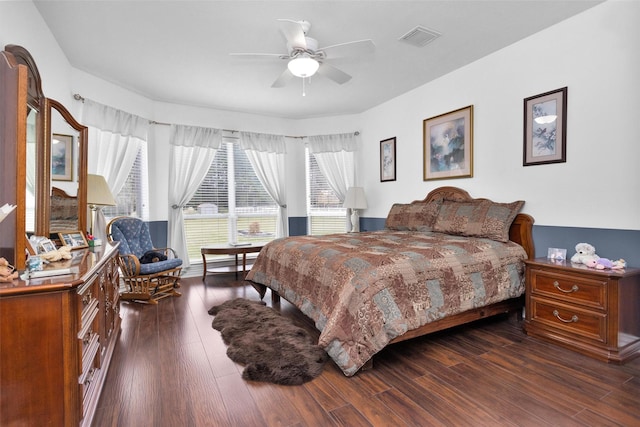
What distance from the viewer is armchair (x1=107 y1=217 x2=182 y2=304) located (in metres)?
3.58

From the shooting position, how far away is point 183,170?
499 cm

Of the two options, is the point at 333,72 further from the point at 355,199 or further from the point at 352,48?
the point at 355,199

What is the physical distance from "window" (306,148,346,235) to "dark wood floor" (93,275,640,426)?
11.1ft

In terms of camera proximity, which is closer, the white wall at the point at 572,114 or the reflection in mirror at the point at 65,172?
the reflection in mirror at the point at 65,172

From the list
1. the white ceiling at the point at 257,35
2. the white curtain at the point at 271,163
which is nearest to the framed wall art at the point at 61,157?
the white ceiling at the point at 257,35

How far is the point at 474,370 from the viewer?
6.93ft

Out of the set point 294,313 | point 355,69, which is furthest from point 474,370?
point 355,69

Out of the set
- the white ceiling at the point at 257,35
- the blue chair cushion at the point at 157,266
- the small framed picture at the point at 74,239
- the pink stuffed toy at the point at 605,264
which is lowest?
the blue chair cushion at the point at 157,266

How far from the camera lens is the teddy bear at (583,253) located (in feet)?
8.20

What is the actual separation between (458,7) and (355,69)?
1376 millimetres

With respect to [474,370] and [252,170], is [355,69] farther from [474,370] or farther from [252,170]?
[474,370]

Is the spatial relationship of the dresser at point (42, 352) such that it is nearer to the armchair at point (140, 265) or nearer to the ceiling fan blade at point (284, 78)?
the armchair at point (140, 265)

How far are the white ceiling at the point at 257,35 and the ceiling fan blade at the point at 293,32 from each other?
255 mm

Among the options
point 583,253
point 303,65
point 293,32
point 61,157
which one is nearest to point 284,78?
point 303,65
